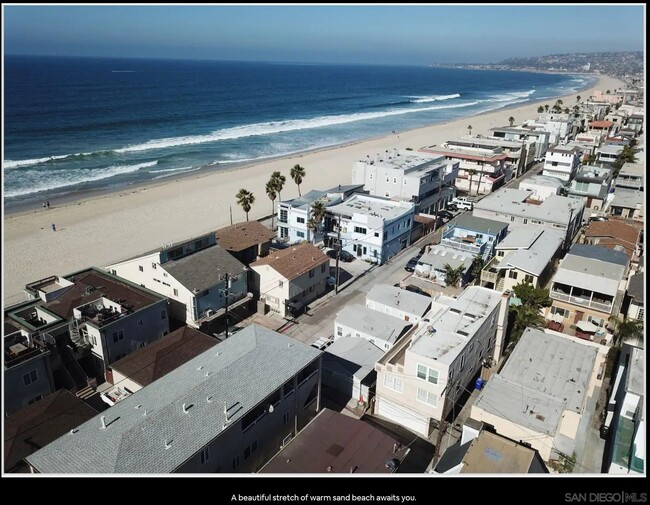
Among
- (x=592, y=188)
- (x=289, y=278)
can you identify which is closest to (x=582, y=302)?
(x=289, y=278)

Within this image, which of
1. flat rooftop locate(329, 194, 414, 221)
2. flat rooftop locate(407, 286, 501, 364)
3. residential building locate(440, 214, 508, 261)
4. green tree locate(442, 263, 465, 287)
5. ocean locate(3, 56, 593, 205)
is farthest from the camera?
ocean locate(3, 56, 593, 205)

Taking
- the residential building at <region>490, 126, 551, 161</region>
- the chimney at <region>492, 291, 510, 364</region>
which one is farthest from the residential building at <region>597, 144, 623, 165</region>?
the chimney at <region>492, 291, 510, 364</region>

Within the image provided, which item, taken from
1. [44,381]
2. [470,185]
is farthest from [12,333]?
[470,185]

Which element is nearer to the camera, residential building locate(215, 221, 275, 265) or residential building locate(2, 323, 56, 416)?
residential building locate(2, 323, 56, 416)

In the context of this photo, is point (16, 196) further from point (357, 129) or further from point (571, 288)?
point (357, 129)

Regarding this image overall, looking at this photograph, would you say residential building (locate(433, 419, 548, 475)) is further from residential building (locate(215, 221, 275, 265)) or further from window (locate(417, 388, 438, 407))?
residential building (locate(215, 221, 275, 265))

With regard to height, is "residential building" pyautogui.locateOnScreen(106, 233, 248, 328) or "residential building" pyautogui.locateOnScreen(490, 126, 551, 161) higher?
"residential building" pyautogui.locateOnScreen(490, 126, 551, 161)
